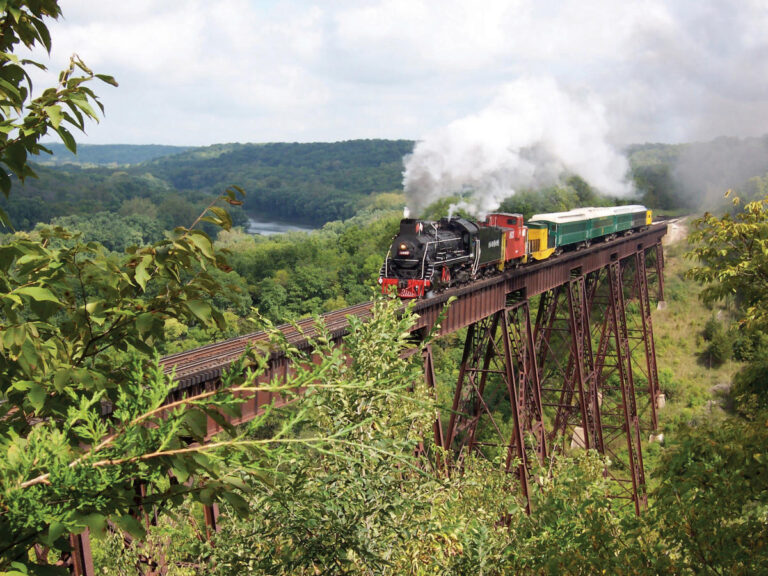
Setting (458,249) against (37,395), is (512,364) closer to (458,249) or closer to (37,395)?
(458,249)

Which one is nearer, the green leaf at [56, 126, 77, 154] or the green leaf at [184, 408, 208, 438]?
the green leaf at [184, 408, 208, 438]

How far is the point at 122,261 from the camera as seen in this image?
143 inches

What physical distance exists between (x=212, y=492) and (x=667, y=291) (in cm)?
4871

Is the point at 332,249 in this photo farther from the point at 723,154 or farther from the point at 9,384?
the point at 9,384

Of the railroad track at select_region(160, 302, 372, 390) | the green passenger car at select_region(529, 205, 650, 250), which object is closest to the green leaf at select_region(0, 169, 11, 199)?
the railroad track at select_region(160, 302, 372, 390)

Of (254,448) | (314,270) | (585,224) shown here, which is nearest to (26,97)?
(254,448)

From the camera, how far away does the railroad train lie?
17922 millimetres

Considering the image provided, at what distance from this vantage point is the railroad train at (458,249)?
17.9 meters

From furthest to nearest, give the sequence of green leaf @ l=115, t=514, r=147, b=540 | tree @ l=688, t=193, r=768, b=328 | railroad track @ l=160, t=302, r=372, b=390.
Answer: railroad track @ l=160, t=302, r=372, b=390, tree @ l=688, t=193, r=768, b=328, green leaf @ l=115, t=514, r=147, b=540

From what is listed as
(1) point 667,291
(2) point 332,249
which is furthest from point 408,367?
(2) point 332,249

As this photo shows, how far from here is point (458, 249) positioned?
19.5 meters

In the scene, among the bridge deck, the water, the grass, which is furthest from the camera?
the water

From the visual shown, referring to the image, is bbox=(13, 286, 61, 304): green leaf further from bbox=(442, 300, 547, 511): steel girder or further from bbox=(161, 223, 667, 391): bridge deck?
bbox=(442, 300, 547, 511): steel girder

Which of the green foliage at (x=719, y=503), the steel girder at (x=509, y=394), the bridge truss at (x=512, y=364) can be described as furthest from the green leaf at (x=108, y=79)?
the steel girder at (x=509, y=394)
